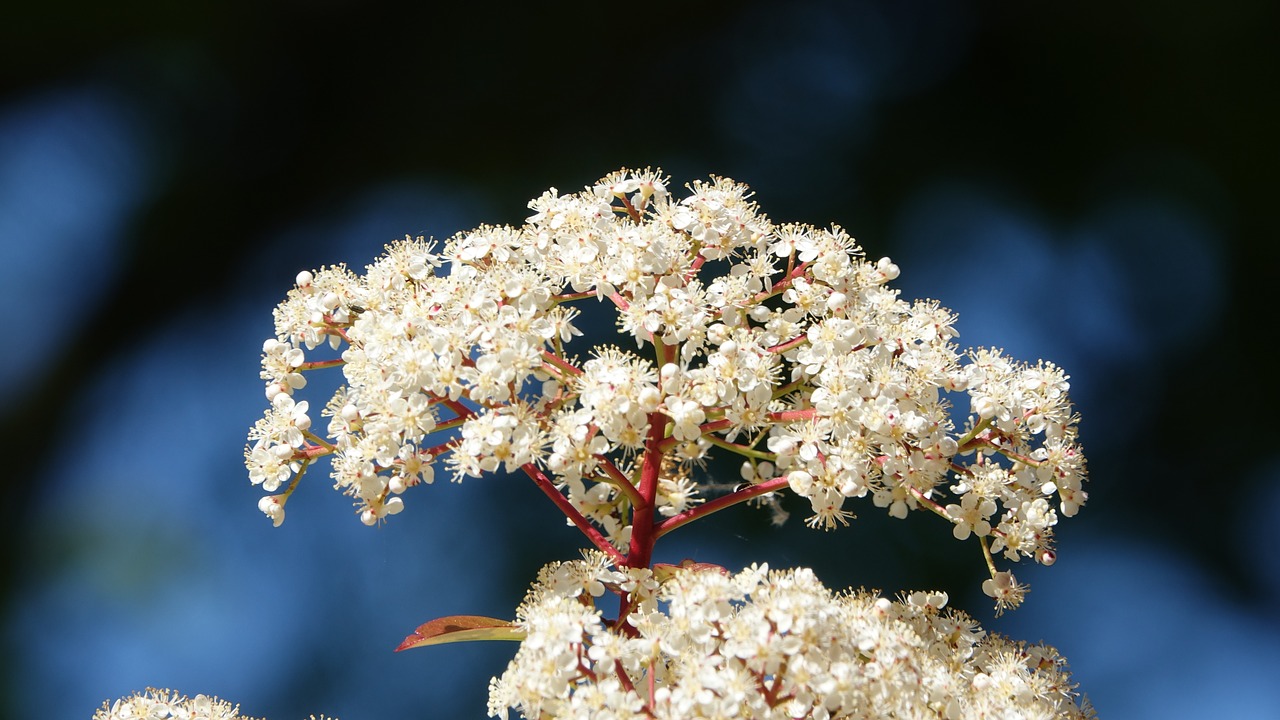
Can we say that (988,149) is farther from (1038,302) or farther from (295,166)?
(295,166)

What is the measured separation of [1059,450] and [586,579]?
0.33 meters

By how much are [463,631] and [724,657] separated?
18 cm

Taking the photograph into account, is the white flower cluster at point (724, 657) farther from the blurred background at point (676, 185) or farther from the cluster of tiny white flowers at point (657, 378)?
the blurred background at point (676, 185)

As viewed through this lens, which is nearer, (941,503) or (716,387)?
(716,387)

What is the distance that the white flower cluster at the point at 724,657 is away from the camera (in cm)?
52

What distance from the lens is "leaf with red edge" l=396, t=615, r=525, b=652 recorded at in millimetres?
630

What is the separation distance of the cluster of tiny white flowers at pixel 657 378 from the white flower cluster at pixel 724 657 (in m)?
0.07

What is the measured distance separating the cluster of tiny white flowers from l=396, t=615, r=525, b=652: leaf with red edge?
78mm
